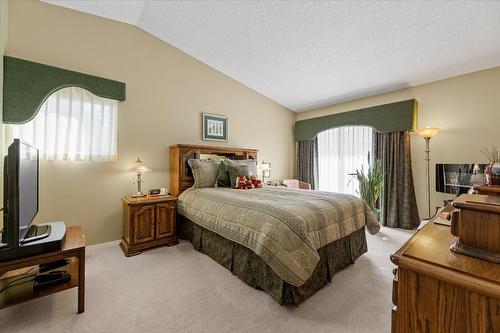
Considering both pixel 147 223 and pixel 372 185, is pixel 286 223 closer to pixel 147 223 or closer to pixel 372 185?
pixel 147 223

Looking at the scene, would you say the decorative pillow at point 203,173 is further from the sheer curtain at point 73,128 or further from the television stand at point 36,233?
the television stand at point 36,233

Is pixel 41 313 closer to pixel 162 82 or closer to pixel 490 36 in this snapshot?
pixel 162 82

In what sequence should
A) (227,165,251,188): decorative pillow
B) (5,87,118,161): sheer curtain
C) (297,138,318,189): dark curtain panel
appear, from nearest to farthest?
(5,87,118,161): sheer curtain < (227,165,251,188): decorative pillow < (297,138,318,189): dark curtain panel

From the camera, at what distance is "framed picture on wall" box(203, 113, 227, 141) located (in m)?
3.89

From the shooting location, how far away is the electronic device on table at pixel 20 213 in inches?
51.4

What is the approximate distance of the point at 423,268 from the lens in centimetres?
64

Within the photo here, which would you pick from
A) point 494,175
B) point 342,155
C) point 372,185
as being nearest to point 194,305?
point 494,175

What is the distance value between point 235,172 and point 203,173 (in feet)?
1.63

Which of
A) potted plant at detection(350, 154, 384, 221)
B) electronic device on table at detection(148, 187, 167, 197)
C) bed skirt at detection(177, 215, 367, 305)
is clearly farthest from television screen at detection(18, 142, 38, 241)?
potted plant at detection(350, 154, 384, 221)

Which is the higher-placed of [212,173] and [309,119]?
[309,119]

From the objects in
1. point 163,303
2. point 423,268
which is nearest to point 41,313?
point 163,303

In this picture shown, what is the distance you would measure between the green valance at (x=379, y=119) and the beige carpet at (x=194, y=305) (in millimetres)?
2581

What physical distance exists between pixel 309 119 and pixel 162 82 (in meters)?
3.34

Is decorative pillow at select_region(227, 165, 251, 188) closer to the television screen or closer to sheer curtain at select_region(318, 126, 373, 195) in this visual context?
the television screen
